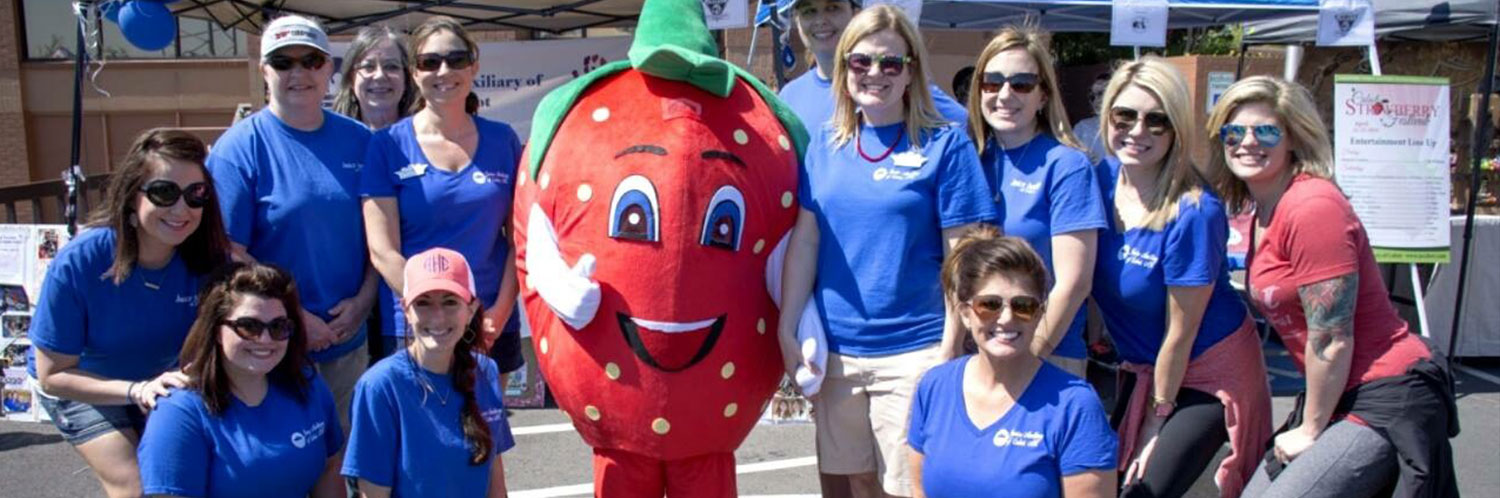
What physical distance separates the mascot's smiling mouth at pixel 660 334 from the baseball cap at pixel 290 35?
50.8 inches

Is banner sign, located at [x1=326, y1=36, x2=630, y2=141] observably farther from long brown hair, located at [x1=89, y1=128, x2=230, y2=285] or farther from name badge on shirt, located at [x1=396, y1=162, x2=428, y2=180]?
long brown hair, located at [x1=89, y1=128, x2=230, y2=285]

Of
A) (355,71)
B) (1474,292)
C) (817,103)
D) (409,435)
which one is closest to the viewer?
(409,435)

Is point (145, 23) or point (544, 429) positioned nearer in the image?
point (145, 23)

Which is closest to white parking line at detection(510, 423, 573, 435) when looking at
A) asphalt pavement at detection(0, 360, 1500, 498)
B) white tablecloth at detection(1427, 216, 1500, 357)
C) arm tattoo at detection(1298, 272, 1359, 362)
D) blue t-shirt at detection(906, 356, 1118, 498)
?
asphalt pavement at detection(0, 360, 1500, 498)

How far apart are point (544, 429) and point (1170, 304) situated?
4.08m

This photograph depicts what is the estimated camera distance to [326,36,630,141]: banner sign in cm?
763

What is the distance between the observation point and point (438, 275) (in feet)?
9.09

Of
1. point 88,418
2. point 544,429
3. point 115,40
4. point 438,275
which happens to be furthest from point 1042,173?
point 115,40

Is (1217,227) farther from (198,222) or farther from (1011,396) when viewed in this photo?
(198,222)

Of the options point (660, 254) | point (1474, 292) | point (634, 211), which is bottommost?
point (1474, 292)

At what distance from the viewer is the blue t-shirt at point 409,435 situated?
2.74 m

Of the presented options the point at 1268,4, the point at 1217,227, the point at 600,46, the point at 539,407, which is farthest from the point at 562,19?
the point at 1217,227

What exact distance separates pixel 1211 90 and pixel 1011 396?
8167 millimetres

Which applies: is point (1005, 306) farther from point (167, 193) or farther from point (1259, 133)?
point (167, 193)
